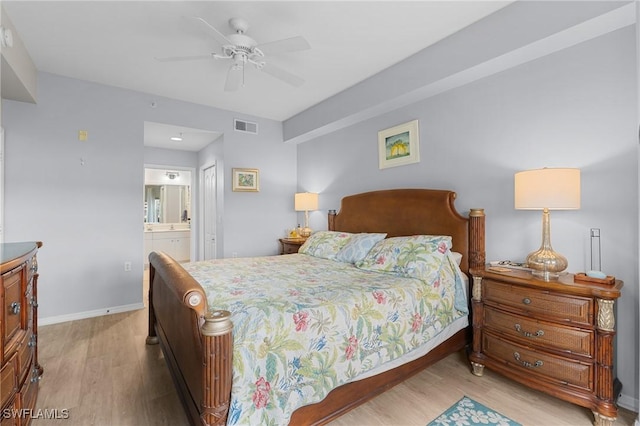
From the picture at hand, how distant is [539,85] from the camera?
227 centimetres

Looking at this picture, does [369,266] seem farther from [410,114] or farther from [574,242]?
[410,114]

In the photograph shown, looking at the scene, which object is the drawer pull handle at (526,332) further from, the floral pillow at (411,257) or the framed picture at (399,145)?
the framed picture at (399,145)

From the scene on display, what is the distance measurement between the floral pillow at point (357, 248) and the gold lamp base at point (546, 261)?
1.29 meters

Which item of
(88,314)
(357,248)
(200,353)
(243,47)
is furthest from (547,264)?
(88,314)

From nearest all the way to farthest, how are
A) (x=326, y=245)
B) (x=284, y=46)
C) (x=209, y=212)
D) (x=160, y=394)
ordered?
(x=160, y=394), (x=284, y=46), (x=326, y=245), (x=209, y=212)

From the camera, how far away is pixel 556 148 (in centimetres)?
218

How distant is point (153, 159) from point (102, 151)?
191cm

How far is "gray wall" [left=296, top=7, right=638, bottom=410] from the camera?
6.13 feet

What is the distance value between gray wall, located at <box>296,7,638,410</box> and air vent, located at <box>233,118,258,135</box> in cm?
224

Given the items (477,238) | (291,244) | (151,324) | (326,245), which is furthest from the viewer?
(291,244)

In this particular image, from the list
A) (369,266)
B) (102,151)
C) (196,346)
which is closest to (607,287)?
(369,266)

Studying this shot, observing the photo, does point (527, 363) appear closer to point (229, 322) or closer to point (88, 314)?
point (229, 322)

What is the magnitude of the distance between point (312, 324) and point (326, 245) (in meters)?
1.75

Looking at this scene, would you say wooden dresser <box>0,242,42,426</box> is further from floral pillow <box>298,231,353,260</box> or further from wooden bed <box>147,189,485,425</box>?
floral pillow <box>298,231,353,260</box>
